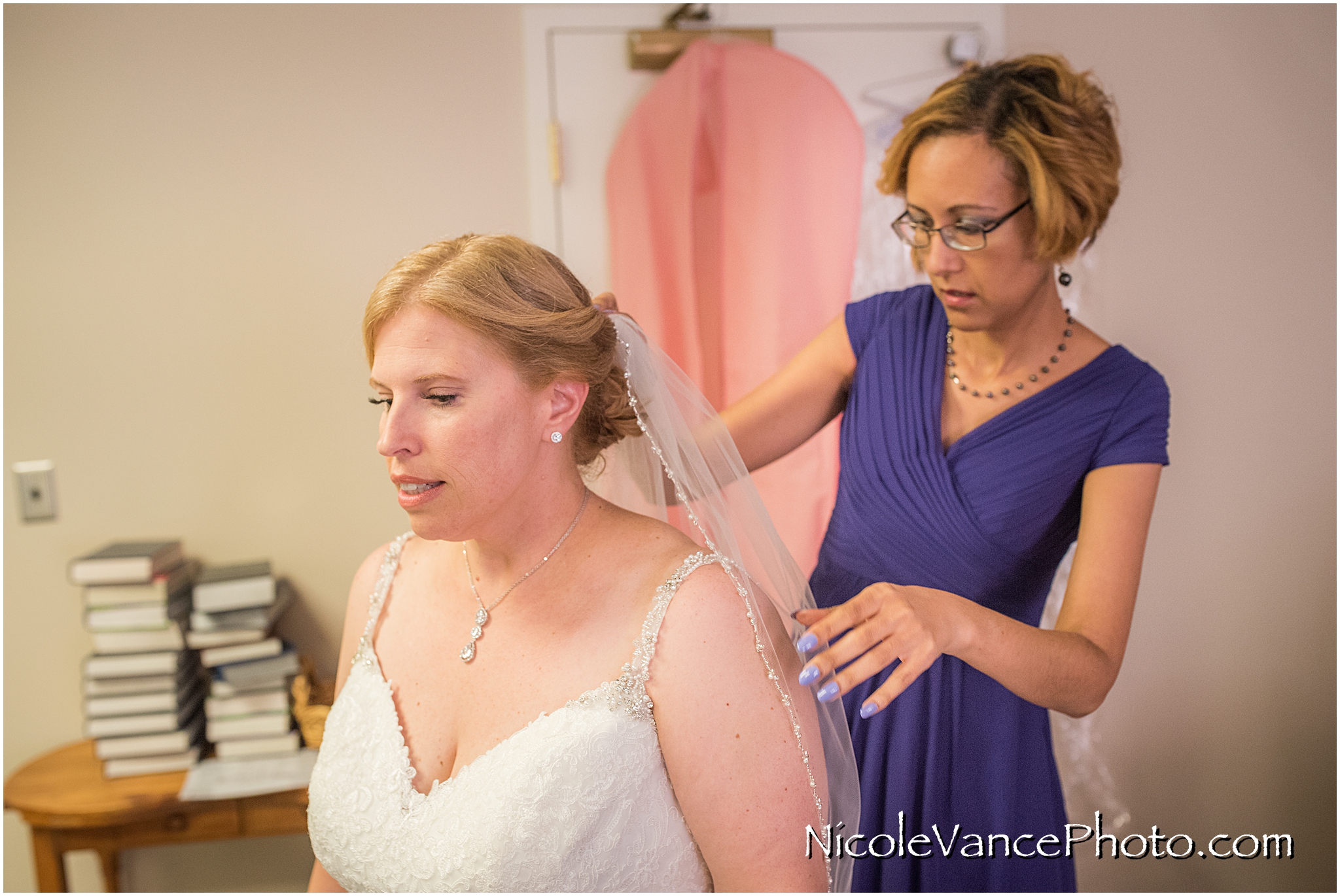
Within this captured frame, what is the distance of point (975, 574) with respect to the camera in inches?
55.1

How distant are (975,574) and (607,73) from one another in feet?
4.92

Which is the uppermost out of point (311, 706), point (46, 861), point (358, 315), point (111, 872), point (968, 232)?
point (968, 232)

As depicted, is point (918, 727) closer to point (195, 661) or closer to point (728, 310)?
point (728, 310)

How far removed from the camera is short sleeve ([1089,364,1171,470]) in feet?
4.37

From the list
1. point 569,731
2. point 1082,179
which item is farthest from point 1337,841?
point 569,731

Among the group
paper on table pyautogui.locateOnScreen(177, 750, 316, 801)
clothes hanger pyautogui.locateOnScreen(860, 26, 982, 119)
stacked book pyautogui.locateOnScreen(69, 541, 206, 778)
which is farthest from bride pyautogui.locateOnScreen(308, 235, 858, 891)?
clothes hanger pyautogui.locateOnScreen(860, 26, 982, 119)

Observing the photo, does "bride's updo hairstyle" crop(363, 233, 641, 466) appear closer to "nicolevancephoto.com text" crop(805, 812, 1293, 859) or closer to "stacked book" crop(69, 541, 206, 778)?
"nicolevancephoto.com text" crop(805, 812, 1293, 859)

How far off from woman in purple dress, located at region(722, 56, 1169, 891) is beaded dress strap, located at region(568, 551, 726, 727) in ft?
1.07

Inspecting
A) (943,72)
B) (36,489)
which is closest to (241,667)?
(36,489)

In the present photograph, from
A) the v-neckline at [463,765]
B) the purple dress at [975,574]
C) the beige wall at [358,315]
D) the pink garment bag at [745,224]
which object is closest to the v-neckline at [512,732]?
the v-neckline at [463,765]

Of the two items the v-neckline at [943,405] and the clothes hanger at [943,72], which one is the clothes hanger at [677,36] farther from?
the v-neckline at [943,405]

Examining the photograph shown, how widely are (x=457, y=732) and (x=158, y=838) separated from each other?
1.23m

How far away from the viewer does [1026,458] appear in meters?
1.38

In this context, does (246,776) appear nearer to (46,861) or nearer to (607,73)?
(46,861)
